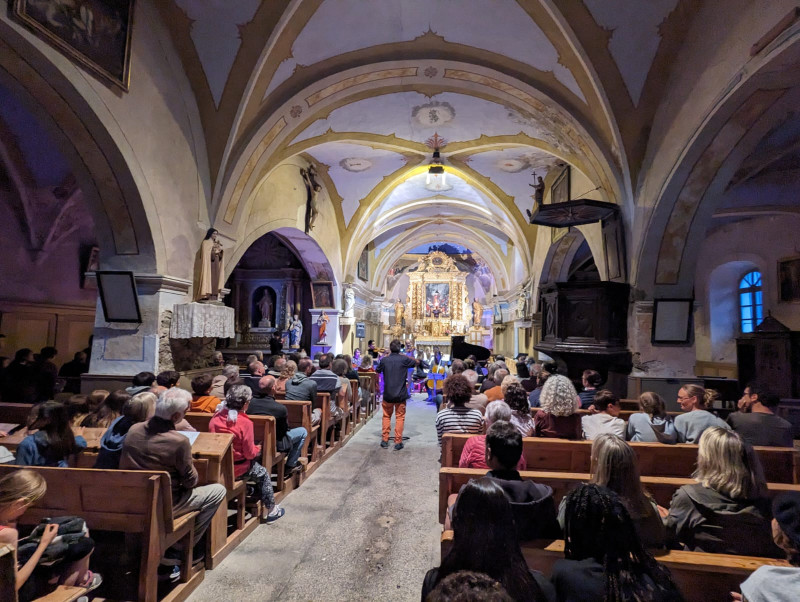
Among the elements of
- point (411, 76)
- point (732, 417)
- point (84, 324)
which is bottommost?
point (732, 417)

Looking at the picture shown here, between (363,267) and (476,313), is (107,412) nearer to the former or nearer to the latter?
(363,267)

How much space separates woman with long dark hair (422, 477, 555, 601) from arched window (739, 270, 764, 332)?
10768 mm

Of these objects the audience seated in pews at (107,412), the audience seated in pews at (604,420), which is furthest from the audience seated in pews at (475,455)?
the audience seated in pews at (107,412)

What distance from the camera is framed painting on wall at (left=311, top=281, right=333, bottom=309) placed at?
13.3 meters

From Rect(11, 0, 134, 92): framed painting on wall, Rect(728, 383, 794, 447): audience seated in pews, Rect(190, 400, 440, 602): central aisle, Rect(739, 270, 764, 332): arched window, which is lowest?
Rect(190, 400, 440, 602): central aisle

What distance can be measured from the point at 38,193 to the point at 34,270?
5.07 feet

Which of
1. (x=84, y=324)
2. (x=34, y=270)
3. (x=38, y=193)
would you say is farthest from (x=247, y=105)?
(x=84, y=324)

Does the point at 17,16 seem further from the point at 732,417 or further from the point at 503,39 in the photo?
the point at 732,417

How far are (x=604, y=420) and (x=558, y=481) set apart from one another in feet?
3.88

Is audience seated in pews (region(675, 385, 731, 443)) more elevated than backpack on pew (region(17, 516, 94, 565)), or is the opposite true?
audience seated in pews (region(675, 385, 731, 443))

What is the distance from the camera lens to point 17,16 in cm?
382

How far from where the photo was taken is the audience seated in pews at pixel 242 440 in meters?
3.44

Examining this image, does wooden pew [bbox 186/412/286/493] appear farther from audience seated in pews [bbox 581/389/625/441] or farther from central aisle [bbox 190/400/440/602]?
audience seated in pews [bbox 581/389/625/441]

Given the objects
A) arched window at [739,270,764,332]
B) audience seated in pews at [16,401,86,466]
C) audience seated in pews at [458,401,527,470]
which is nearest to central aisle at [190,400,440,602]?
audience seated in pews at [458,401,527,470]
